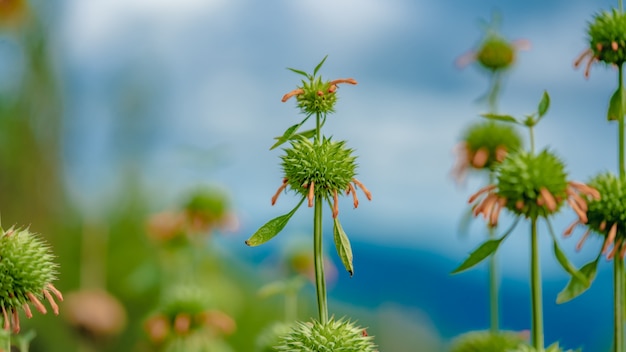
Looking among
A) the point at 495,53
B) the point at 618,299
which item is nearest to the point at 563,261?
the point at 618,299

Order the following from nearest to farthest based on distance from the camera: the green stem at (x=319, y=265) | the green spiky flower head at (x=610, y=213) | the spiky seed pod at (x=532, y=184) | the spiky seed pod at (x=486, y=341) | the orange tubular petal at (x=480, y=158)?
1. the green stem at (x=319, y=265)
2. the spiky seed pod at (x=532, y=184)
3. the green spiky flower head at (x=610, y=213)
4. the spiky seed pod at (x=486, y=341)
5. the orange tubular petal at (x=480, y=158)

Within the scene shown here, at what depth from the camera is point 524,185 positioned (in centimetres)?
75

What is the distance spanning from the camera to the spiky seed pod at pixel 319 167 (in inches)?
28.0

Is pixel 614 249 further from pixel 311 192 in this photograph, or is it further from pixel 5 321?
pixel 5 321

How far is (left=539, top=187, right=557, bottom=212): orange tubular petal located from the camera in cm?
73

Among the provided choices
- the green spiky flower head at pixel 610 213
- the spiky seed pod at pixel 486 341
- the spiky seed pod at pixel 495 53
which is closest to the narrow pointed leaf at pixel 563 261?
the green spiky flower head at pixel 610 213

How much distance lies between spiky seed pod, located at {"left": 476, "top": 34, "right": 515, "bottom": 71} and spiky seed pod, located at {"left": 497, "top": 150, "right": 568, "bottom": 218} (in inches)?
34.2

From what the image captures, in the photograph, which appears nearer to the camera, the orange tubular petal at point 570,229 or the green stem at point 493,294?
the orange tubular petal at point 570,229

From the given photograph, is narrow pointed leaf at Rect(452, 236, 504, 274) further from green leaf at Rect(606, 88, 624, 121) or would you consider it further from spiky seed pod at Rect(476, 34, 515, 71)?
spiky seed pod at Rect(476, 34, 515, 71)

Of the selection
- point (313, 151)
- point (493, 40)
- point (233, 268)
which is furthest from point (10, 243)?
point (233, 268)

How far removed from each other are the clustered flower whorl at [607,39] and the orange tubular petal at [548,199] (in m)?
0.27

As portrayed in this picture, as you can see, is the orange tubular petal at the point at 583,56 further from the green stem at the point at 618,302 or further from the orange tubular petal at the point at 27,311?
the orange tubular petal at the point at 27,311

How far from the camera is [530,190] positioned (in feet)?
2.46

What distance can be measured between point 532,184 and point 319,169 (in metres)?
0.21
